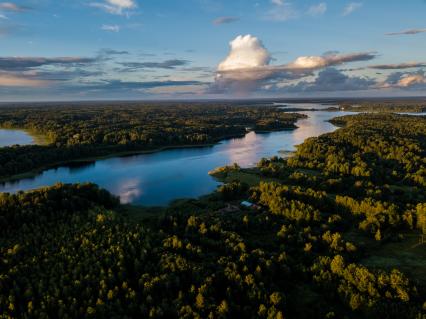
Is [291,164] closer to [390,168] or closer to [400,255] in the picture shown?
[390,168]

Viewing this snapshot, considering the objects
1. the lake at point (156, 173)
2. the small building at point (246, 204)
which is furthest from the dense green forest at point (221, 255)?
the lake at point (156, 173)

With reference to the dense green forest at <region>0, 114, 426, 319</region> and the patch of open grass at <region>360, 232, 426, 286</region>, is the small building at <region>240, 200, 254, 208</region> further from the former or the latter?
the patch of open grass at <region>360, 232, 426, 286</region>

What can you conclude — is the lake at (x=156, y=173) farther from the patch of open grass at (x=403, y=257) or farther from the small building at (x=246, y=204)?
the patch of open grass at (x=403, y=257)

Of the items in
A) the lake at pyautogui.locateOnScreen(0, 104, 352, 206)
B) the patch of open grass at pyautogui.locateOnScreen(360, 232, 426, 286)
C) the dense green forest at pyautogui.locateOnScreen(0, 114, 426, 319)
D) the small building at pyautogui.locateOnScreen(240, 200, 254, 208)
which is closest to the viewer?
the dense green forest at pyautogui.locateOnScreen(0, 114, 426, 319)

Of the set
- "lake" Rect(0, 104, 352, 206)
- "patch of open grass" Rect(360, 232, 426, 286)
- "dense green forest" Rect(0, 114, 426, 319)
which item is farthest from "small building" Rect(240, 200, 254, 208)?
"patch of open grass" Rect(360, 232, 426, 286)

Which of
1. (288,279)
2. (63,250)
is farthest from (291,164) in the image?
(63,250)

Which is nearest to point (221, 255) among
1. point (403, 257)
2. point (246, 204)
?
point (246, 204)

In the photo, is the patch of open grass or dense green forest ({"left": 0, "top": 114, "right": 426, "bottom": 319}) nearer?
dense green forest ({"left": 0, "top": 114, "right": 426, "bottom": 319})
